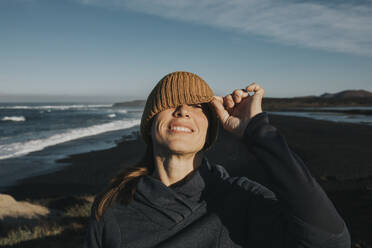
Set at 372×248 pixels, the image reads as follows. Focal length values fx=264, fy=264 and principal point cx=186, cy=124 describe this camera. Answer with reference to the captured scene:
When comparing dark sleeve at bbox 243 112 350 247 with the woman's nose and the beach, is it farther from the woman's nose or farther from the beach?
the beach

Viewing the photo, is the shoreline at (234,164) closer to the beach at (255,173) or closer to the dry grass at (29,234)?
the beach at (255,173)

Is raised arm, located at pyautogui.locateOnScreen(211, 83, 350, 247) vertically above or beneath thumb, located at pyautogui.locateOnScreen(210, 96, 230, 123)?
beneath

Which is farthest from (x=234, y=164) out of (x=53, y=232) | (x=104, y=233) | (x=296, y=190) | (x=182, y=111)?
(x=296, y=190)

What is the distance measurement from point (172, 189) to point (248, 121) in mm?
626

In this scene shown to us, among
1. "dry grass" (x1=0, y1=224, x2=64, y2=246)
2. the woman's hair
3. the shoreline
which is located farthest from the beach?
the woman's hair

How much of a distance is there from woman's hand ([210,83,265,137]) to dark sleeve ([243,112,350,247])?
0.19 meters

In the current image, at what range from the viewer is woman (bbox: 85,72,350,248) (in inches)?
48.3

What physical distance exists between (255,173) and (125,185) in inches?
295

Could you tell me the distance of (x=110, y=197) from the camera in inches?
66.7

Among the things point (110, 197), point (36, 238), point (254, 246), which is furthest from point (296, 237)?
point (36, 238)

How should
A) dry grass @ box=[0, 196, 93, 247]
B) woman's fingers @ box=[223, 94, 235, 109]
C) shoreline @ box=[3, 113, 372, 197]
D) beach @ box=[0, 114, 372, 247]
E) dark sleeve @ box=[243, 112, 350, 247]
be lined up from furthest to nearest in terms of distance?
shoreline @ box=[3, 113, 372, 197], beach @ box=[0, 114, 372, 247], dry grass @ box=[0, 196, 93, 247], woman's fingers @ box=[223, 94, 235, 109], dark sleeve @ box=[243, 112, 350, 247]

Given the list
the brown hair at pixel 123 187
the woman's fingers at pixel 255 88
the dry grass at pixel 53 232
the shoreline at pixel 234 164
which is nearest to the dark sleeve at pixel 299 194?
the woman's fingers at pixel 255 88

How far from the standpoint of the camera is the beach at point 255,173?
6.44 meters

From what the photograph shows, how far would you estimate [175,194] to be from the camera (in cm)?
158
